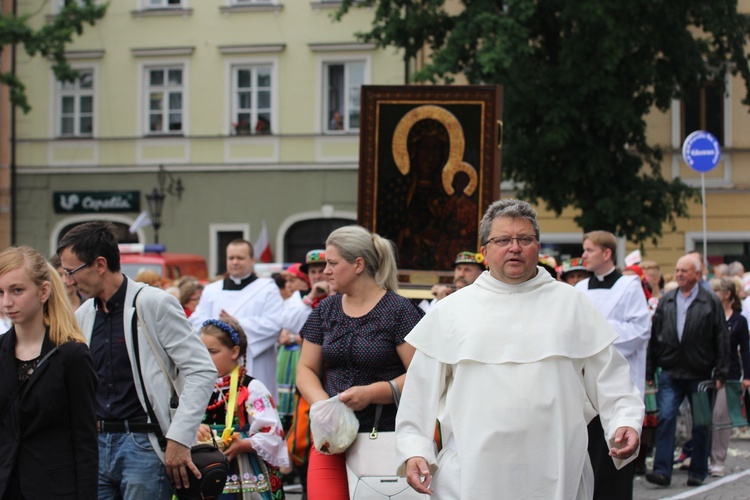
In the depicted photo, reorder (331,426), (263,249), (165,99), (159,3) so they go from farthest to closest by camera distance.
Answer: (159,3), (165,99), (263,249), (331,426)

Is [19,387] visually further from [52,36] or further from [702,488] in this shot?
[52,36]

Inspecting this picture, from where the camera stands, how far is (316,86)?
31.5 meters

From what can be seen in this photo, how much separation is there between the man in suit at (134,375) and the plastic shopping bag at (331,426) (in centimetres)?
61

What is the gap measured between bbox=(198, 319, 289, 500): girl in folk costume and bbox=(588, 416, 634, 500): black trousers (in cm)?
165

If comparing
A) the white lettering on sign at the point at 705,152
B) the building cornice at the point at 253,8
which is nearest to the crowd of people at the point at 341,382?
the white lettering on sign at the point at 705,152

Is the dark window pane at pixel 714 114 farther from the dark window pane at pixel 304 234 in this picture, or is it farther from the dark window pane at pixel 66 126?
the dark window pane at pixel 66 126

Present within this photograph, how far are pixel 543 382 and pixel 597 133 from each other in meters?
20.4

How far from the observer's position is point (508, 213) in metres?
4.89

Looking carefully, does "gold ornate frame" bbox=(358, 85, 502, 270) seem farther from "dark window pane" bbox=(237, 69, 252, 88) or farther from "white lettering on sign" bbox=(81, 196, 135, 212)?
"white lettering on sign" bbox=(81, 196, 135, 212)

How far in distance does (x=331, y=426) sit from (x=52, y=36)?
24.0 meters

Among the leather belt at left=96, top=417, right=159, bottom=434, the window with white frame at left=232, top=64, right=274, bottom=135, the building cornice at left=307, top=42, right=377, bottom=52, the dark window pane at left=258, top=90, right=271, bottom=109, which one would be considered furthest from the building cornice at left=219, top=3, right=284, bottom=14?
the leather belt at left=96, top=417, right=159, bottom=434

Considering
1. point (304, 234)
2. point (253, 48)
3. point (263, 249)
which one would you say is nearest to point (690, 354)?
point (263, 249)

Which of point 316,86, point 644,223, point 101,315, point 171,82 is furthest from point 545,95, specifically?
point 101,315

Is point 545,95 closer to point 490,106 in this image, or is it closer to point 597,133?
point 597,133
